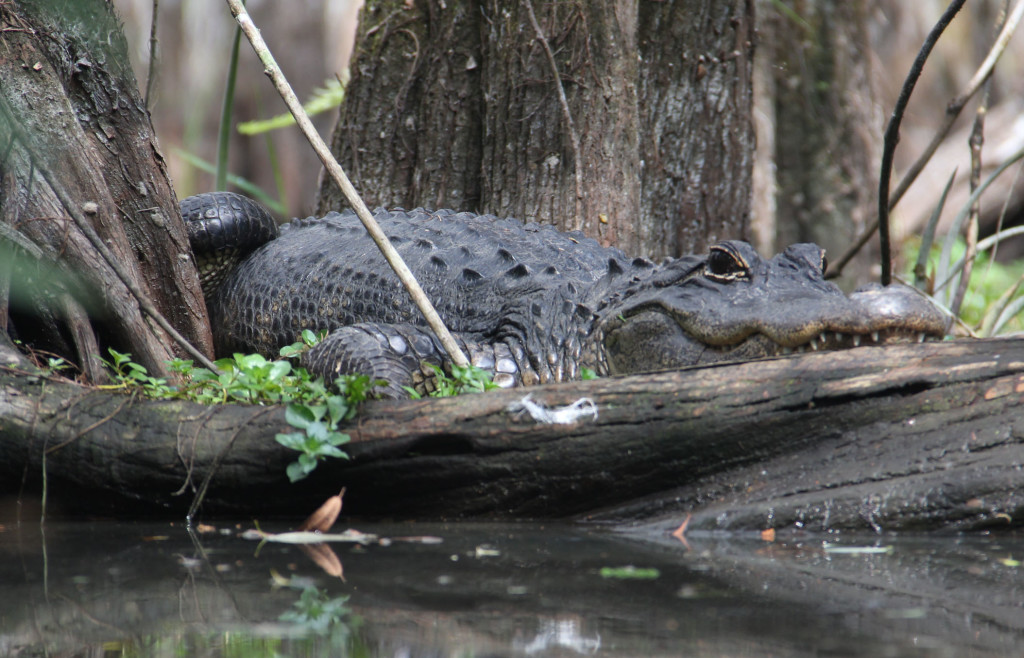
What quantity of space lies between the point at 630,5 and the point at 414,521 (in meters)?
3.15

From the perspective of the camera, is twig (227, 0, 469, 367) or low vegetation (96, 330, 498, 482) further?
twig (227, 0, 469, 367)

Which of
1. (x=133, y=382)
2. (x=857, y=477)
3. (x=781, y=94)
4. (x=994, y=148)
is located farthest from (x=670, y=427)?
(x=994, y=148)

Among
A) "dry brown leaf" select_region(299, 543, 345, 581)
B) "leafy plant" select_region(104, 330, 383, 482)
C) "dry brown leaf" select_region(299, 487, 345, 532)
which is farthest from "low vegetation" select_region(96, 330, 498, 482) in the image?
"dry brown leaf" select_region(299, 543, 345, 581)

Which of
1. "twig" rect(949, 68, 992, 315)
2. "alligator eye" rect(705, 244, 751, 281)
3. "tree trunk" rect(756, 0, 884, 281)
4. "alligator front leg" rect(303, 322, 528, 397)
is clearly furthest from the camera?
"tree trunk" rect(756, 0, 884, 281)

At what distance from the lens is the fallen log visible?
211 centimetres

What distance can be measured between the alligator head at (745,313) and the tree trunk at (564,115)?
4.48ft

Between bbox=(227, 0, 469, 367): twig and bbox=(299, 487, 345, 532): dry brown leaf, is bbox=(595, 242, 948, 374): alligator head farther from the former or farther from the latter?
bbox=(299, 487, 345, 532): dry brown leaf

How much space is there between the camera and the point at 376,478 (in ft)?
7.48

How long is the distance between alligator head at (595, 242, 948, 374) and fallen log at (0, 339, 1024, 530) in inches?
10.9

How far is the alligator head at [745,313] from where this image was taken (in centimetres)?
254

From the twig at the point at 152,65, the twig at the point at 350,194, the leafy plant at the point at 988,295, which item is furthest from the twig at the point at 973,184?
the twig at the point at 152,65

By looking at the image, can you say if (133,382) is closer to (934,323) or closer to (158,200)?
(158,200)

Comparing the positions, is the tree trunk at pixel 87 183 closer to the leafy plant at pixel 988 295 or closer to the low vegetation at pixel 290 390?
the low vegetation at pixel 290 390

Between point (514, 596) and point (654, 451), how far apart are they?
784 mm
